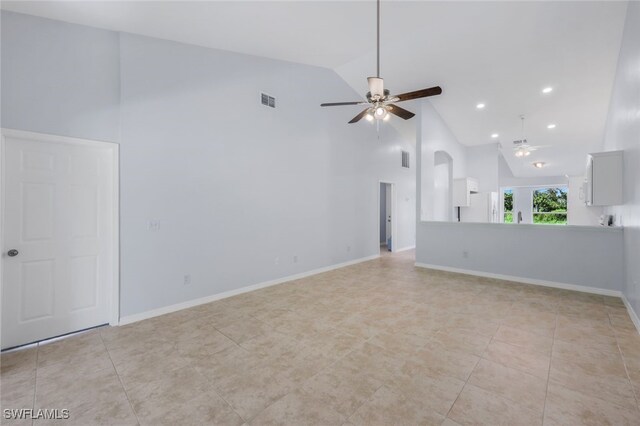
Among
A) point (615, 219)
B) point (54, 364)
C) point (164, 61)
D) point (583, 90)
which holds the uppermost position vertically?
point (583, 90)

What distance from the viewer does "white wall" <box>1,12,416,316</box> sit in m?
2.79

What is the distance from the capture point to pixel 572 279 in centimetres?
435

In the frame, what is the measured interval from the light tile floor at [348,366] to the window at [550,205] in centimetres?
921

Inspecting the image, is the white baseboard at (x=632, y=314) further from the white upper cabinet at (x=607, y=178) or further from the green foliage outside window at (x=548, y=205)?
the green foliage outside window at (x=548, y=205)

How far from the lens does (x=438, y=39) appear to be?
4.29 metres

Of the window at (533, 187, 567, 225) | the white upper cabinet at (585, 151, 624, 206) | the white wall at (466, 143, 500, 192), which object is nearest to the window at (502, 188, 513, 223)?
the window at (533, 187, 567, 225)

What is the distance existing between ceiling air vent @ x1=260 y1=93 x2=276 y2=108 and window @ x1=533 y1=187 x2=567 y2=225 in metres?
12.0

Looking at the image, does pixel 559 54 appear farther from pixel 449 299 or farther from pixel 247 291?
pixel 247 291

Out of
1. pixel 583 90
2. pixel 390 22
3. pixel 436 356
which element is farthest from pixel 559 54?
pixel 436 356

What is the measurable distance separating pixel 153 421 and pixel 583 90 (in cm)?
803

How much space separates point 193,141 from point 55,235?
1830 millimetres

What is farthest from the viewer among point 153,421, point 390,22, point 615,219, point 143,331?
point 615,219

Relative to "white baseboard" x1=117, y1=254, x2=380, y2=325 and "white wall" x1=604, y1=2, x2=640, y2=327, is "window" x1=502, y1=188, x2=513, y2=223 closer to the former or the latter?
"white wall" x1=604, y1=2, x2=640, y2=327

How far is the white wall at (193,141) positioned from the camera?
110 inches
